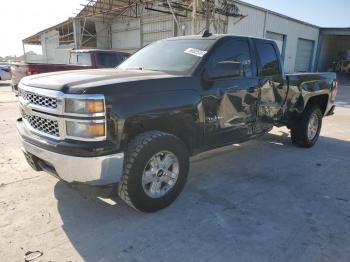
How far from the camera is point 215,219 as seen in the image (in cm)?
331

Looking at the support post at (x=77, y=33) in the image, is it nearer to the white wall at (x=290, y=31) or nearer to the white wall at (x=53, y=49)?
the white wall at (x=53, y=49)

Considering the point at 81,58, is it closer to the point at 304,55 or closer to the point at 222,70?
the point at 222,70

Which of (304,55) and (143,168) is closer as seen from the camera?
(143,168)

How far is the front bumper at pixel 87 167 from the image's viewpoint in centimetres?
281

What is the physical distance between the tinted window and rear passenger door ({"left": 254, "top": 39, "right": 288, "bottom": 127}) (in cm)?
695

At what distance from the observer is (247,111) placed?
4.50 metres

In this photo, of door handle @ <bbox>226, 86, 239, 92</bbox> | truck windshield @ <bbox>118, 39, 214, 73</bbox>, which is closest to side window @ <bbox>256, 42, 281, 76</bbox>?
door handle @ <bbox>226, 86, 239, 92</bbox>

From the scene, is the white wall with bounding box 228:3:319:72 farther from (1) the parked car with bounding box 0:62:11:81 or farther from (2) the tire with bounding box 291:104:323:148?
(1) the parked car with bounding box 0:62:11:81

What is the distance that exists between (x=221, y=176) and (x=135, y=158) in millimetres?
1868

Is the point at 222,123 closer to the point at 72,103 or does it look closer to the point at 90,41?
the point at 72,103

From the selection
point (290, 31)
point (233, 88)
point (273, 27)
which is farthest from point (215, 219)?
point (290, 31)

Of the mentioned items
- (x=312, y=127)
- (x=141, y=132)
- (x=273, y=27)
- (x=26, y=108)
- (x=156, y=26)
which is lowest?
(x=312, y=127)

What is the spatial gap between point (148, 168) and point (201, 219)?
A: 2.56ft

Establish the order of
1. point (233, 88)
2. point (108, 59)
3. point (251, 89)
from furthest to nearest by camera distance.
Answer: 1. point (108, 59)
2. point (251, 89)
3. point (233, 88)
